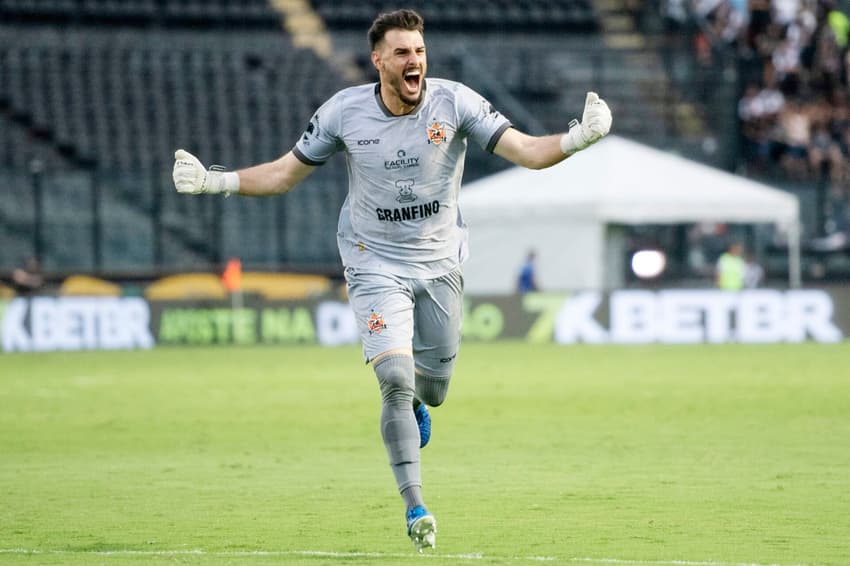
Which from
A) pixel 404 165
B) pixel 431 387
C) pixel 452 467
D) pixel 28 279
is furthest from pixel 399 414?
pixel 28 279

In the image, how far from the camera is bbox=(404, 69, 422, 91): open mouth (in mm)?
8023

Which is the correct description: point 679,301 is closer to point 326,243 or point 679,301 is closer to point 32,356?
point 326,243

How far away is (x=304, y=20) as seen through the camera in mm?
36531

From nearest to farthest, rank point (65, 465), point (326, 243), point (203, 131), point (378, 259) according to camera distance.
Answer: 1. point (378, 259)
2. point (65, 465)
3. point (326, 243)
4. point (203, 131)

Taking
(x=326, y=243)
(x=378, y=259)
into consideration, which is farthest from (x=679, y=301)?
(x=378, y=259)

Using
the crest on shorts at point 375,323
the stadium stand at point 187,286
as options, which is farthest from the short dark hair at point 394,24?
the stadium stand at point 187,286

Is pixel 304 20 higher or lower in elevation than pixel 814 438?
higher

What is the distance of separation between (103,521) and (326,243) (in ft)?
69.1

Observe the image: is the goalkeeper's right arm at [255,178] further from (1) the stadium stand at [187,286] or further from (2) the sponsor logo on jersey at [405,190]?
(1) the stadium stand at [187,286]

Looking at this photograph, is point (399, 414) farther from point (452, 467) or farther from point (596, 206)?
point (596, 206)

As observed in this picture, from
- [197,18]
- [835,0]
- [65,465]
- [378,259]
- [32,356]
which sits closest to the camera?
[378,259]

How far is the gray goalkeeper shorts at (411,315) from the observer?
8.12 metres

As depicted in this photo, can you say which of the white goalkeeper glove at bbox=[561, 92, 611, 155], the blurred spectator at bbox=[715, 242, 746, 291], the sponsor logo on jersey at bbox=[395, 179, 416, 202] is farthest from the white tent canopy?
the white goalkeeper glove at bbox=[561, 92, 611, 155]

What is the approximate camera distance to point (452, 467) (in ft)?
36.7
